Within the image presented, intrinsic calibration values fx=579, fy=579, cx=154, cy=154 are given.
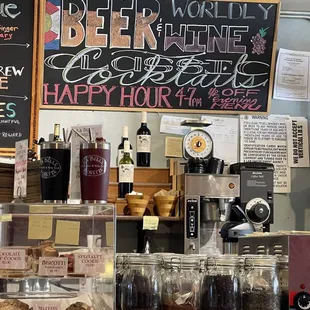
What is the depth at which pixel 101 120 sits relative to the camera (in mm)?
4344

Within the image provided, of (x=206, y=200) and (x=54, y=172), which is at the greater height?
(x=54, y=172)

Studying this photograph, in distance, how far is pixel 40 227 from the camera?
66.4 inches

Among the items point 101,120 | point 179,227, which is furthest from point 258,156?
point 101,120

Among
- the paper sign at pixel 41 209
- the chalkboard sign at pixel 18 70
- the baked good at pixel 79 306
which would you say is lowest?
the baked good at pixel 79 306

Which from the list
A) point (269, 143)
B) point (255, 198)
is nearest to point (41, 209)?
point (255, 198)

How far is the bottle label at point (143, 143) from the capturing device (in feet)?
13.7

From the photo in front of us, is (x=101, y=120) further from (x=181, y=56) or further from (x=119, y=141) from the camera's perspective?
(x=181, y=56)

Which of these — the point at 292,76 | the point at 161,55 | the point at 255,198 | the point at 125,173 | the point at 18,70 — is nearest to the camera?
the point at 255,198

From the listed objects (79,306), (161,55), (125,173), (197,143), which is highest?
(161,55)

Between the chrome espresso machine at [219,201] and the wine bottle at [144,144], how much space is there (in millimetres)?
353

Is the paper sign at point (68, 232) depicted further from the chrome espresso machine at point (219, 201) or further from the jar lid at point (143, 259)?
the chrome espresso machine at point (219, 201)

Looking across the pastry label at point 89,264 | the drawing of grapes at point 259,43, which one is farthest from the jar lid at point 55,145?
the drawing of grapes at point 259,43

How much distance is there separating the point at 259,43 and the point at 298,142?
2.68 ft

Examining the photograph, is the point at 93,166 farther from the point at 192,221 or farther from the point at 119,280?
the point at 192,221
